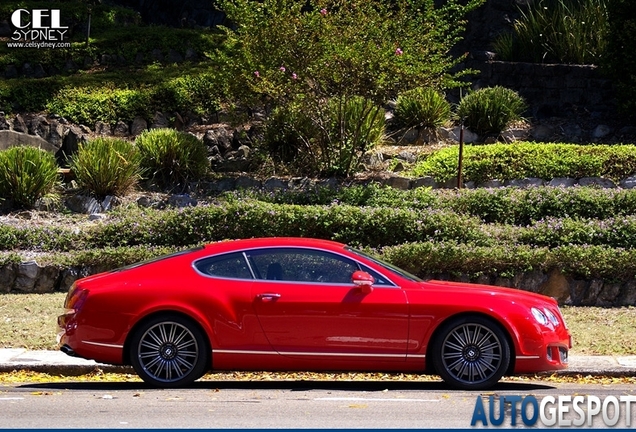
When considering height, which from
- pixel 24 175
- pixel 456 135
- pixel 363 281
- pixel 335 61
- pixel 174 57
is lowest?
pixel 363 281

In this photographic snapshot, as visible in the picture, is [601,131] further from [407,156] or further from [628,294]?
[628,294]

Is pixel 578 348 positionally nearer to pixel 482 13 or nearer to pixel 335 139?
pixel 335 139

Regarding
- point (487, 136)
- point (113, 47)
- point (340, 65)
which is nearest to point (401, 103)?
point (487, 136)

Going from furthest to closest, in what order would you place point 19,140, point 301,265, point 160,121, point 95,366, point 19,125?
1. point 160,121
2. point 19,125
3. point 19,140
4. point 95,366
5. point 301,265

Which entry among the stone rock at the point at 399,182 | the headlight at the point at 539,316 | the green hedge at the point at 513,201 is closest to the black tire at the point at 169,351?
the headlight at the point at 539,316

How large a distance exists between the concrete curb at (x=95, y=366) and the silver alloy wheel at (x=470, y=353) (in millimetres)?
1347

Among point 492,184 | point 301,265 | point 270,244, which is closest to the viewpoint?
point 301,265

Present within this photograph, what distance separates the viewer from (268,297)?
9336 millimetres

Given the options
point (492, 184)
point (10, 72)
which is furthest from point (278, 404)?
point (10, 72)

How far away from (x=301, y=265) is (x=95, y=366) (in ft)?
8.09

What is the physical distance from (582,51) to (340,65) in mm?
6932

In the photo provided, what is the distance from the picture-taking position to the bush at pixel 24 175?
1695cm

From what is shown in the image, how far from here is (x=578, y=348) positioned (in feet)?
37.4

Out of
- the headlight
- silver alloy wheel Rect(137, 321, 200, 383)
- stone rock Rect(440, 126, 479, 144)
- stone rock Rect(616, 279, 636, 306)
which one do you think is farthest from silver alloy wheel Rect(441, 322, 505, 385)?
stone rock Rect(440, 126, 479, 144)
